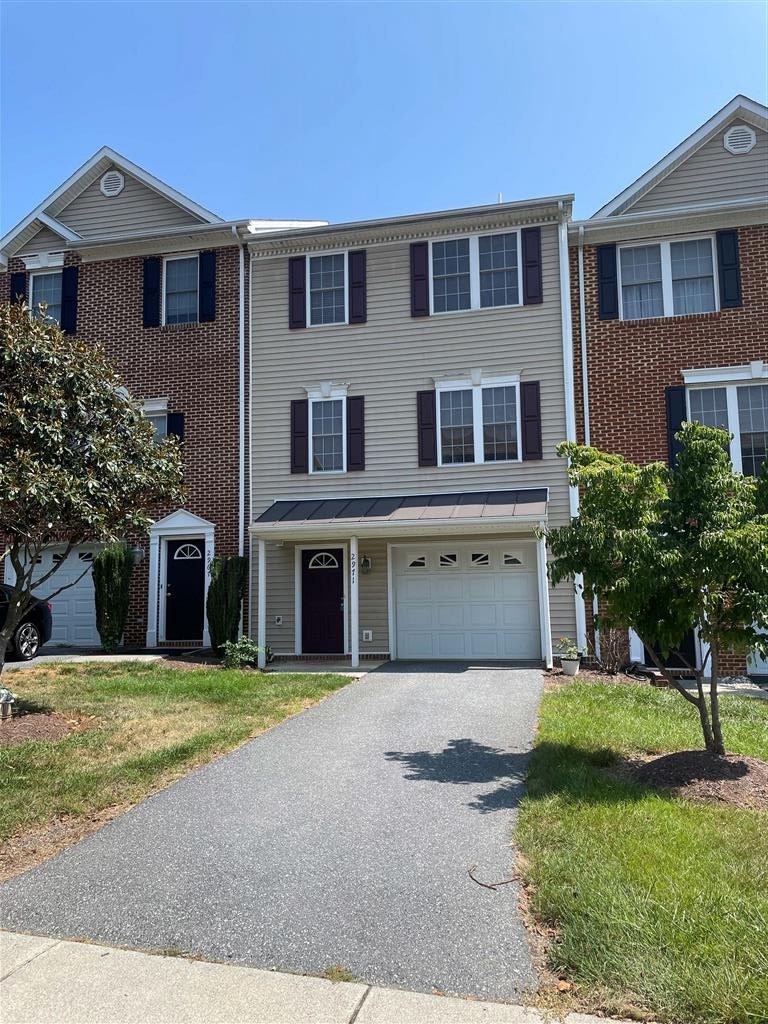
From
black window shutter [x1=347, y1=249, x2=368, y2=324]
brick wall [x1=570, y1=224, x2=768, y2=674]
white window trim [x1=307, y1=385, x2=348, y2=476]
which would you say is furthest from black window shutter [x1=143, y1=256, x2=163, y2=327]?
brick wall [x1=570, y1=224, x2=768, y2=674]

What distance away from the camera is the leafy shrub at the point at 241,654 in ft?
43.1

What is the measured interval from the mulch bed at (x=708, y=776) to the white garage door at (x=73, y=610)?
12718 millimetres

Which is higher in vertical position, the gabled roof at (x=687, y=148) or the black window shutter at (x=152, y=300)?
the gabled roof at (x=687, y=148)

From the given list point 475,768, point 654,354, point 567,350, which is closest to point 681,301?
point 654,354

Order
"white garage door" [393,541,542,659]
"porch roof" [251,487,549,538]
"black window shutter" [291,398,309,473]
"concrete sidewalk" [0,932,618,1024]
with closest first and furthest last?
"concrete sidewalk" [0,932,618,1024] → "porch roof" [251,487,549,538] → "white garage door" [393,541,542,659] → "black window shutter" [291,398,309,473]

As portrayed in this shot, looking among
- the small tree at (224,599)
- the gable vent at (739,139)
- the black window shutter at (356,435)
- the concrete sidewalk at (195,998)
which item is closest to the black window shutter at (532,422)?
the black window shutter at (356,435)

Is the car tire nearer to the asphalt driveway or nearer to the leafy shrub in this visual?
the leafy shrub

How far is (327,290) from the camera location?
15727mm

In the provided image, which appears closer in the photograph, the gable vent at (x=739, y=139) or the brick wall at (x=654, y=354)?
the brick wall at (x=654, y=354)

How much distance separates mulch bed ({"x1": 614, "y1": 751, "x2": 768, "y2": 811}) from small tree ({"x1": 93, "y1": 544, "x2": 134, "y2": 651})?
11.1 metres

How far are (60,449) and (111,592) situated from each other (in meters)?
7.01

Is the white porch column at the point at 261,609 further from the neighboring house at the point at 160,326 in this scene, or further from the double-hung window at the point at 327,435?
the double-hung window at the point at 327,435

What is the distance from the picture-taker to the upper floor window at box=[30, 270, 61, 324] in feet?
55.2

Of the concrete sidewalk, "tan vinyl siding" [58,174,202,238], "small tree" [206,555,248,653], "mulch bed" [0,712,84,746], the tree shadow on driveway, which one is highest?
"tan vinyl siding" [58,174,202,238]
